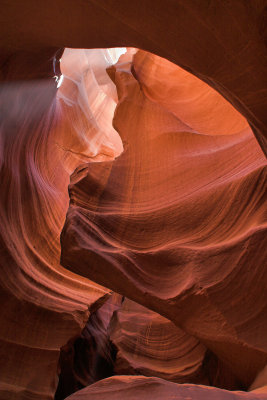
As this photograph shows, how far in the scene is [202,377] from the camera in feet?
13.6

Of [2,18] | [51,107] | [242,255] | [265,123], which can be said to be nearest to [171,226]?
[242,255]

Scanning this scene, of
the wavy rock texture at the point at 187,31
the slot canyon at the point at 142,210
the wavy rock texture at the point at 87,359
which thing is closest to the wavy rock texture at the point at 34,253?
the slot canyon at the point at 142,210

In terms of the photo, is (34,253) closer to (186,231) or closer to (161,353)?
(161,353)

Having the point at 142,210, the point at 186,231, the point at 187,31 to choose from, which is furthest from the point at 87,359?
the point at 187,31

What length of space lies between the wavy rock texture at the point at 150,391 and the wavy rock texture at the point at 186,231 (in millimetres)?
719

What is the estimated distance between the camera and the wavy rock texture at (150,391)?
2.05 meters

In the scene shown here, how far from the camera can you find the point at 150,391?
86.0 inches

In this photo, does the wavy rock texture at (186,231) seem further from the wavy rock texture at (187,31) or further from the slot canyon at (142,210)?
the wavy rock texture at (187,31)

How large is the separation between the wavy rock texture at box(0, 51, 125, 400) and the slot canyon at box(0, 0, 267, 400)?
0.06 feet

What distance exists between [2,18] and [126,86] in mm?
2755

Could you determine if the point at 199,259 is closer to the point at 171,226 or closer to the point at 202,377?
the point at 171,226

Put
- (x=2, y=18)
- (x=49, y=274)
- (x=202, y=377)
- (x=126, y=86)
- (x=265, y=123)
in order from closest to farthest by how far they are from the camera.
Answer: (x=265, y=123)
(x=2, y=18)
(x=202, y=377)
(x=49, y=274)
(x=126, y=86)

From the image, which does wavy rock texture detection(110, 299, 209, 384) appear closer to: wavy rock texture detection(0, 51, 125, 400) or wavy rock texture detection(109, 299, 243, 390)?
wavy rock texture detection(109, 299, 243, 390)

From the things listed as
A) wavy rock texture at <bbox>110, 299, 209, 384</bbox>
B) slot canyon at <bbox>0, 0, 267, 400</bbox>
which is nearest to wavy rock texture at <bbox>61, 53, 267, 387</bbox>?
slot canyon at <bbox>0, 0, 267, 400</bbox>
